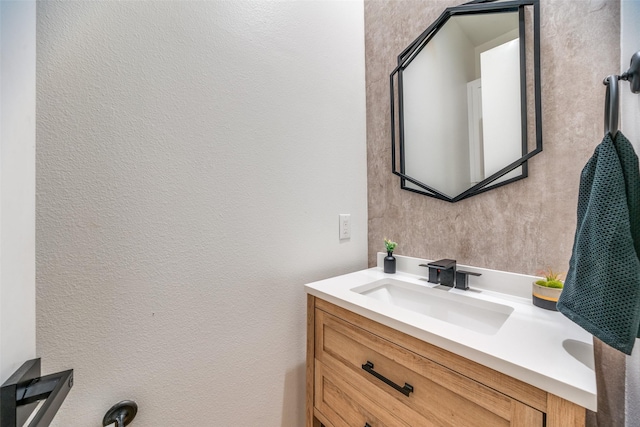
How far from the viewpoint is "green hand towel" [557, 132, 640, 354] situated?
443 millimetres

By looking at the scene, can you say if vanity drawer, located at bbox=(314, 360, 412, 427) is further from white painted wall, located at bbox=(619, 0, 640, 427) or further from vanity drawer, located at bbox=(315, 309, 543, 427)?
white painted wall, located at bbox=(619, 0, 640, 427)

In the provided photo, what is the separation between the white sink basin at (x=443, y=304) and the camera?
81cm

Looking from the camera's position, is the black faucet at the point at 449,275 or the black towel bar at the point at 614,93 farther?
the black faucet at the point at 449,275

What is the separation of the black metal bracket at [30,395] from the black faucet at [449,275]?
3.47 ft

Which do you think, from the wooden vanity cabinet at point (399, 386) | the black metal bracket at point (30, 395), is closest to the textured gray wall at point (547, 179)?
the wooden vanity cabinet at point (399, 386)

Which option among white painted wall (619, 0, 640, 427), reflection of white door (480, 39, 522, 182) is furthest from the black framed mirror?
white painted wall (619, 0, 640, 427)

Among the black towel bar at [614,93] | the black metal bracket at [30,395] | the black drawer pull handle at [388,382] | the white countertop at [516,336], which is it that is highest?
the black towel bar at [614,93]

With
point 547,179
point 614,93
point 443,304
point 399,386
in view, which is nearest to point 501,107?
point 547,179

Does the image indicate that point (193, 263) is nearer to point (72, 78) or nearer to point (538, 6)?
point (72, 78)

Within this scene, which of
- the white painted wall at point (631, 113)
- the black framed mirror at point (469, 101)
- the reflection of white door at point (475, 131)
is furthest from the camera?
the reflection of white door at point (475, 131)

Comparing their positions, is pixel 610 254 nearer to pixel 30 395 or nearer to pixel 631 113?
pixel 631 113

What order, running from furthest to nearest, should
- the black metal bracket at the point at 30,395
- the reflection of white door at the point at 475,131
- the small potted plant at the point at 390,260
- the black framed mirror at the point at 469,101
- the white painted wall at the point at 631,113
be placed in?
the small potted plant at the point at 390,260 → the reflection of white door at the point at 475,131 → the black framed mirror at the point at 469,101 → the white painted wall at the point at 631,113 → the black metal bracket at the point at 30,395

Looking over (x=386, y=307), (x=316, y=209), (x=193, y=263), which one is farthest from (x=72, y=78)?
(x=386, y=307)

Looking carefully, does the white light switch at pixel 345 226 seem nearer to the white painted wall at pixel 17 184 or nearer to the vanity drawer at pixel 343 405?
the vanity drawer at pixel 343 405
